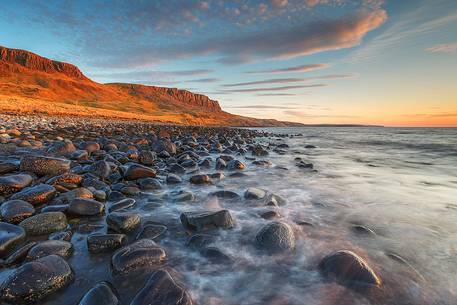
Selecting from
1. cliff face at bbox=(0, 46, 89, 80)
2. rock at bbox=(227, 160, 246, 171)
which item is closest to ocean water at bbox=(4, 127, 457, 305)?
rock at bbox=(227, 160, 246, 171)

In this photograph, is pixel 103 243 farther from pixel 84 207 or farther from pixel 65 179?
pixel 65 179

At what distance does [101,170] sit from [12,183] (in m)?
1.53

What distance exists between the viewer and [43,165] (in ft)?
16.8

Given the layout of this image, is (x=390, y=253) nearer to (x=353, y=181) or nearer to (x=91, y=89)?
(x=353, y=181)

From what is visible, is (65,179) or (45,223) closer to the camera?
(45,223)

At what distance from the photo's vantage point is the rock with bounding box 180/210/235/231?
350 centimetres

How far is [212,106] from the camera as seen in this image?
198500 millimetres

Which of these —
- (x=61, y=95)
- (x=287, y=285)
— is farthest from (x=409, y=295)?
(x=61, y=95)

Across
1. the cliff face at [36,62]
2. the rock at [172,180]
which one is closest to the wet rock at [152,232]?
the rock at [172,180]

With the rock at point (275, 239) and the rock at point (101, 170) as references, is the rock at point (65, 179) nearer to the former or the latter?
the rock at point (101, 170)

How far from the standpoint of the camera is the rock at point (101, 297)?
1931 mm

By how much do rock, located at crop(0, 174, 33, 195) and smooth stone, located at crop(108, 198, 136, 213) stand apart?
1.62m

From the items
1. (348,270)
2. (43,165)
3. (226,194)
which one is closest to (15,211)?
(43,165)

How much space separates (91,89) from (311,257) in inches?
5320
